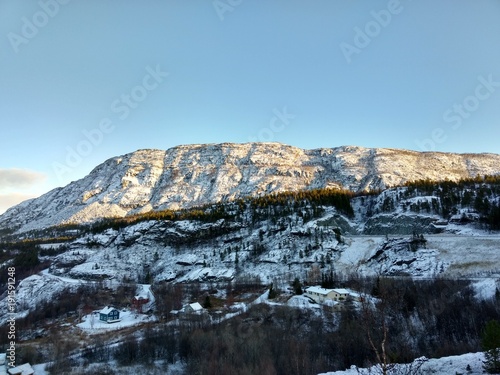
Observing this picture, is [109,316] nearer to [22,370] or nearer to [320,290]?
[22,370]

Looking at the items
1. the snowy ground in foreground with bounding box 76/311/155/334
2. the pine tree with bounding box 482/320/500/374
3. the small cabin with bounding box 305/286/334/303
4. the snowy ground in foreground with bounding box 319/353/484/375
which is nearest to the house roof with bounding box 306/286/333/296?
the small cabin with bounding box 305/286/334/303

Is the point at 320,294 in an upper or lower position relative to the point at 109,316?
upper

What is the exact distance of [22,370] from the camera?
37875 millimetres

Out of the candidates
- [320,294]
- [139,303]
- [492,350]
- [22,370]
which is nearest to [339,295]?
[320,294]

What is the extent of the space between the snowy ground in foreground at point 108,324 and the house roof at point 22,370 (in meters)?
20.2

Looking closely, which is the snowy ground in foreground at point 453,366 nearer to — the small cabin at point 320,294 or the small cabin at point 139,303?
the small cabin at point 320,294

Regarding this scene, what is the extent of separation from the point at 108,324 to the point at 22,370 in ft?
86.0

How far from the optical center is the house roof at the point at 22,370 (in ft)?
121

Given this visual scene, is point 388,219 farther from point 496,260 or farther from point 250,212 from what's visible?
point 250,212

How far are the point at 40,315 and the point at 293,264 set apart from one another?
6521 centimetres

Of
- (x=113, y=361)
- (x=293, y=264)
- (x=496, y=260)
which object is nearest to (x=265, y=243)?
(x=293, y=264)

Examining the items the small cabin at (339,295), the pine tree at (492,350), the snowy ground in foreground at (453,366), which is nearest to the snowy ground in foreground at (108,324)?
the small cabin at (339,295)

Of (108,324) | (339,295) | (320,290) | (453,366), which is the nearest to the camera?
(453,366)

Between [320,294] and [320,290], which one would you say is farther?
[320,290]
